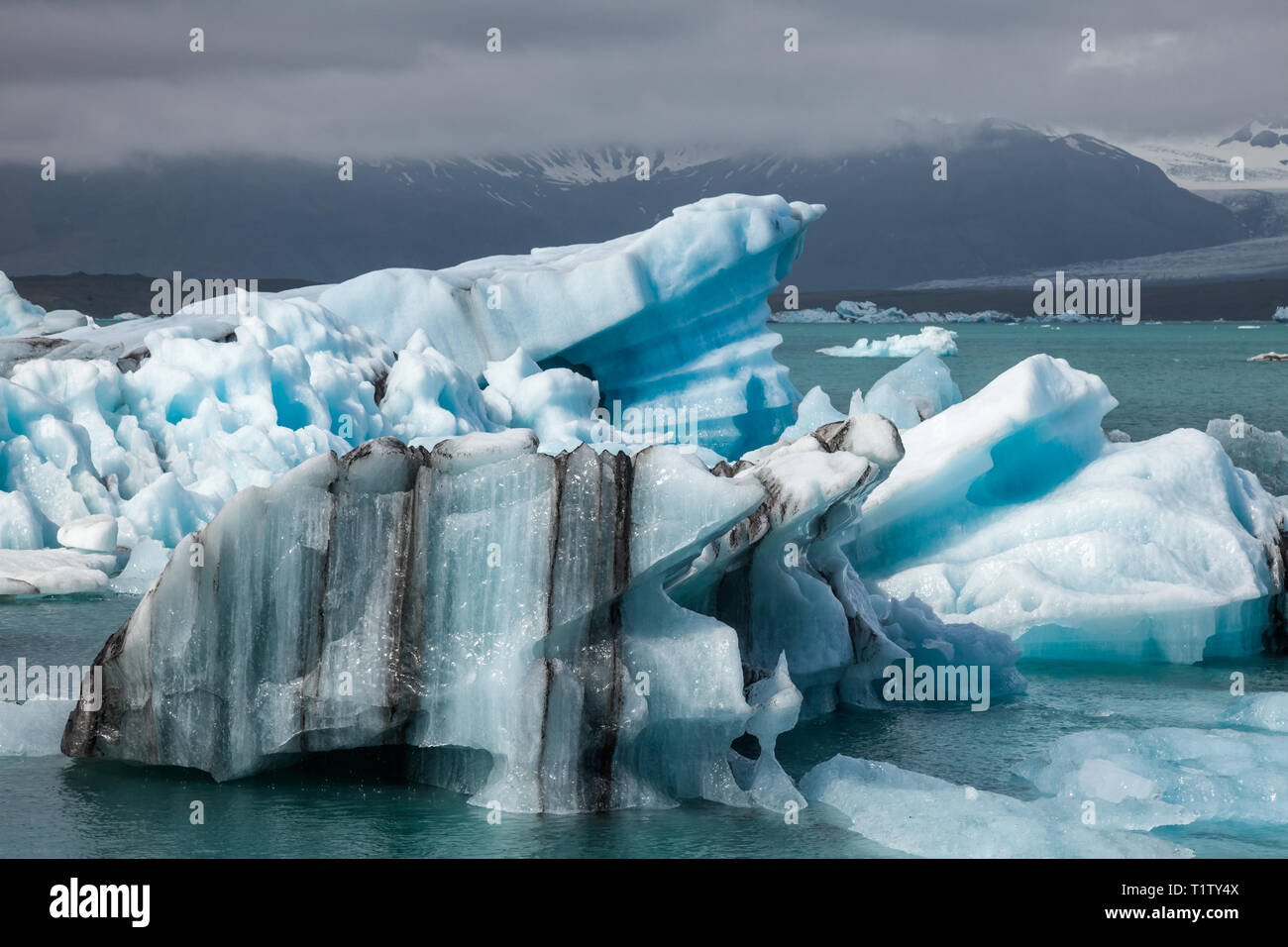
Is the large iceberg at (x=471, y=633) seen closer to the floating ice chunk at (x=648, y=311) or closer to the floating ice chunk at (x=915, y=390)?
the floating ice chunk at (x=915, y=390)

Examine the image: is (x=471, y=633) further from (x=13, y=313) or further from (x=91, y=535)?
(x=13, y=313)

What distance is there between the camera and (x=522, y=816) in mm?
6234

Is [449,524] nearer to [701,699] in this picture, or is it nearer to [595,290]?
[701,699]

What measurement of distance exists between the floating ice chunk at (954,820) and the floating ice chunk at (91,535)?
8090mm

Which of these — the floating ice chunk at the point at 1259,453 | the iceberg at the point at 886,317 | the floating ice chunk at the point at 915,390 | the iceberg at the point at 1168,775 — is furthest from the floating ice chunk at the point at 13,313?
the iceberg at the point at 886,317

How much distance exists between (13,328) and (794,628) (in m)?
14.4

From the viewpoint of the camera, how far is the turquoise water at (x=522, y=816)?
593cm

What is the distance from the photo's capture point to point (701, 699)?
642cm

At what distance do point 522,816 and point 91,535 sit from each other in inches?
308

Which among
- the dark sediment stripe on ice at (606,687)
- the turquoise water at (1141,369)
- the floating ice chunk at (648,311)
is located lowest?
the turquoise water at (1141,369)

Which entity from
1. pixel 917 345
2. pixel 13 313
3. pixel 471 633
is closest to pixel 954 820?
pixel 471 633

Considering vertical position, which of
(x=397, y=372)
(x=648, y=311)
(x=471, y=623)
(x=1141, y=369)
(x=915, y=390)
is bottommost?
(x=1141, y=369)
